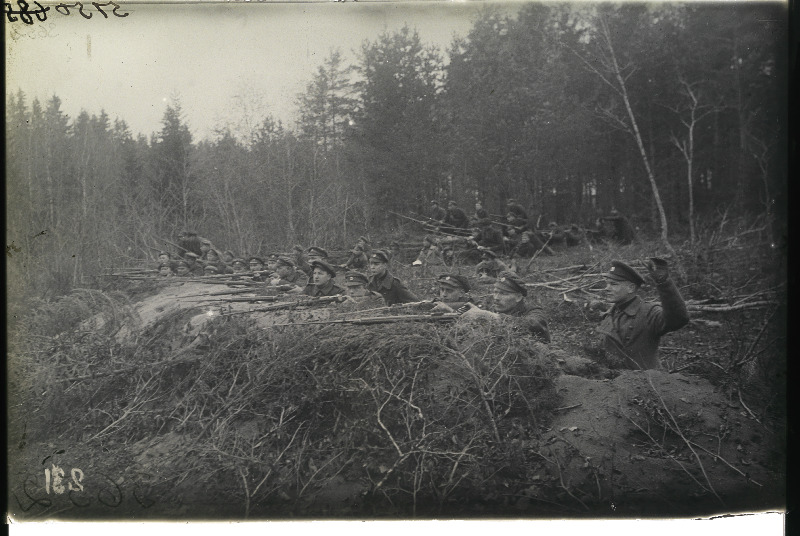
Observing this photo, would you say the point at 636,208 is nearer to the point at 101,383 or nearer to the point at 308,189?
the point at 308,189

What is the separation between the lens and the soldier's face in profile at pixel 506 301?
4625 mm

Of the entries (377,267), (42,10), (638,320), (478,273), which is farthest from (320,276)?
(42,10)

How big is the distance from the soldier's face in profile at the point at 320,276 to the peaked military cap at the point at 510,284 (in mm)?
1342

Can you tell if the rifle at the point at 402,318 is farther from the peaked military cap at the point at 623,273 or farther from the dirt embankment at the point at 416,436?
the peaked military cap at the point at 623,273

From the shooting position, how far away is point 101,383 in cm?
462

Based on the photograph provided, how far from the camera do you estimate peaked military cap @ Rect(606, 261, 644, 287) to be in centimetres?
461

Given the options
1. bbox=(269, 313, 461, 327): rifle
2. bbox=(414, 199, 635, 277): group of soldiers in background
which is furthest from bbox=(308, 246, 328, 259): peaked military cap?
bbox=(414, 199, 635, 277): group of soldiers in background

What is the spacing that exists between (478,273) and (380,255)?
785 millimetres

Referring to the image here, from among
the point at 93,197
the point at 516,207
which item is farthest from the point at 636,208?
the point at 93,197

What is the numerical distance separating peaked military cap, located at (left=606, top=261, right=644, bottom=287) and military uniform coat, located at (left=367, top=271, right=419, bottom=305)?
154 centimetres

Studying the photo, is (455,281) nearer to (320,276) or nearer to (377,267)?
(377,267)

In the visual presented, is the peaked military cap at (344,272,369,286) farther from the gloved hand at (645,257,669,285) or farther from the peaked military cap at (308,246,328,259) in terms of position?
the gloved hand at (645,257,669,285)

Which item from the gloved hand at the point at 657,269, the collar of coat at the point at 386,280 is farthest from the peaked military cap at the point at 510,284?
the gloved hand at the point at 657,269

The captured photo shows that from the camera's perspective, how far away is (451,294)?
4.66 meters
